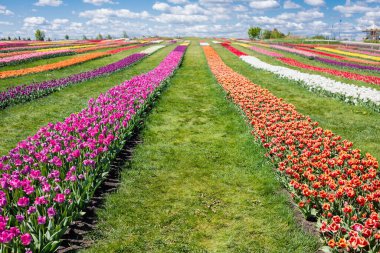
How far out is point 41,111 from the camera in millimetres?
13664

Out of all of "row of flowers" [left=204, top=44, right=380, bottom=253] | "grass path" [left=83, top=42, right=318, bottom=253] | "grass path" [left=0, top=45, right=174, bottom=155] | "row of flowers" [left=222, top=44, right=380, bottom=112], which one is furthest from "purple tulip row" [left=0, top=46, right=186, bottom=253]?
"row of flowers" [left=222, top=44, right=380, bottom=112]

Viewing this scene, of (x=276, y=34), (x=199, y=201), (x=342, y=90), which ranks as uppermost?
(x=276, y=34)

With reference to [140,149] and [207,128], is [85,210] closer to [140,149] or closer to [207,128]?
[140,149]

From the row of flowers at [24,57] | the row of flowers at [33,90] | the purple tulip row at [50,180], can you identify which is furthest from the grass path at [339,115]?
the row of flowers at [24,57]

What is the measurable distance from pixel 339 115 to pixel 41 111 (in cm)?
1254

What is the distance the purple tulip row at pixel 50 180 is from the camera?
15.1 feet

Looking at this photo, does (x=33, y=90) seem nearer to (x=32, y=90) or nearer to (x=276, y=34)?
(x=32, y=90)

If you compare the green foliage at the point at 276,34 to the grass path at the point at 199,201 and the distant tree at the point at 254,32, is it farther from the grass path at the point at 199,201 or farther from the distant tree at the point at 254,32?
the grass path at the point at 199,201

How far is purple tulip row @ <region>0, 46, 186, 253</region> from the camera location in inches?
181

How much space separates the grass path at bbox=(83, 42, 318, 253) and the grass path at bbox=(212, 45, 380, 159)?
3.35 meters

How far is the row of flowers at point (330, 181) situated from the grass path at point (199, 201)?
45 cm

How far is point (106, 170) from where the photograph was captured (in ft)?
24.4

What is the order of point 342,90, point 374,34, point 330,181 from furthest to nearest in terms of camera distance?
point 374,34
point 342,90
point 330,181

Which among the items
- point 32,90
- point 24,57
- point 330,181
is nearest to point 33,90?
point 32,90
